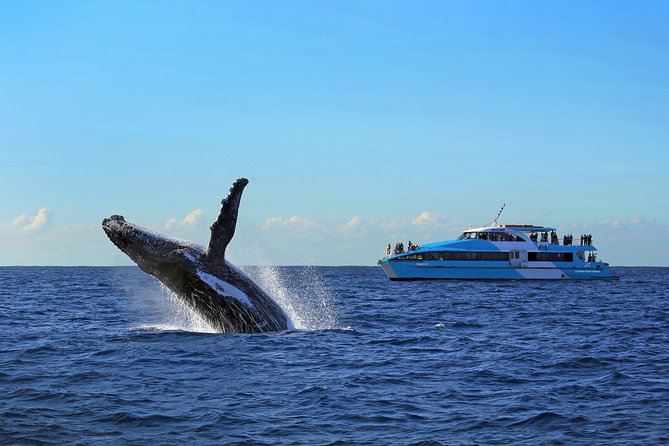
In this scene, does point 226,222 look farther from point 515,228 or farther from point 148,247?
point 515,228

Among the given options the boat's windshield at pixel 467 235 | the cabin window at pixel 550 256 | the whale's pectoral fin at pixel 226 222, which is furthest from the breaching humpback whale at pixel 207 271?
the cabin window at pixel 550 256

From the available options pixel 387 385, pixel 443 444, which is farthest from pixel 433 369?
pixel 443 444

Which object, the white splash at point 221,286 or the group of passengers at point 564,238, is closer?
the white splash at point 221,286

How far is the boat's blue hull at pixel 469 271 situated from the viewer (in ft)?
203

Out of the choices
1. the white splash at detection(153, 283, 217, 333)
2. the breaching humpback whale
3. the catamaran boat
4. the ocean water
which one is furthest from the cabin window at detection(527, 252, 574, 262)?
the breaching humpback whale

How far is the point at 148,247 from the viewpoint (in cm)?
1527

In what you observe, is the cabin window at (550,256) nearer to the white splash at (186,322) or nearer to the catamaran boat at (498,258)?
the catamaran boat at (498,258)

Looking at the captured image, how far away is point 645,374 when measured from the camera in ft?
44.4

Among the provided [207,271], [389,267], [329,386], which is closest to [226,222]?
[207,271]

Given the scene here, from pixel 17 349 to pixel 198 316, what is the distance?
3808mm

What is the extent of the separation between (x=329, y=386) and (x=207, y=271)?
4.31 meters

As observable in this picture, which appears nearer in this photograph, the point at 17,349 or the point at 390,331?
the point at 17,349

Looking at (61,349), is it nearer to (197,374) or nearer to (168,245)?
(168,245)

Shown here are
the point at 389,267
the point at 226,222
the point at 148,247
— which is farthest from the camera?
the point at 389,267
